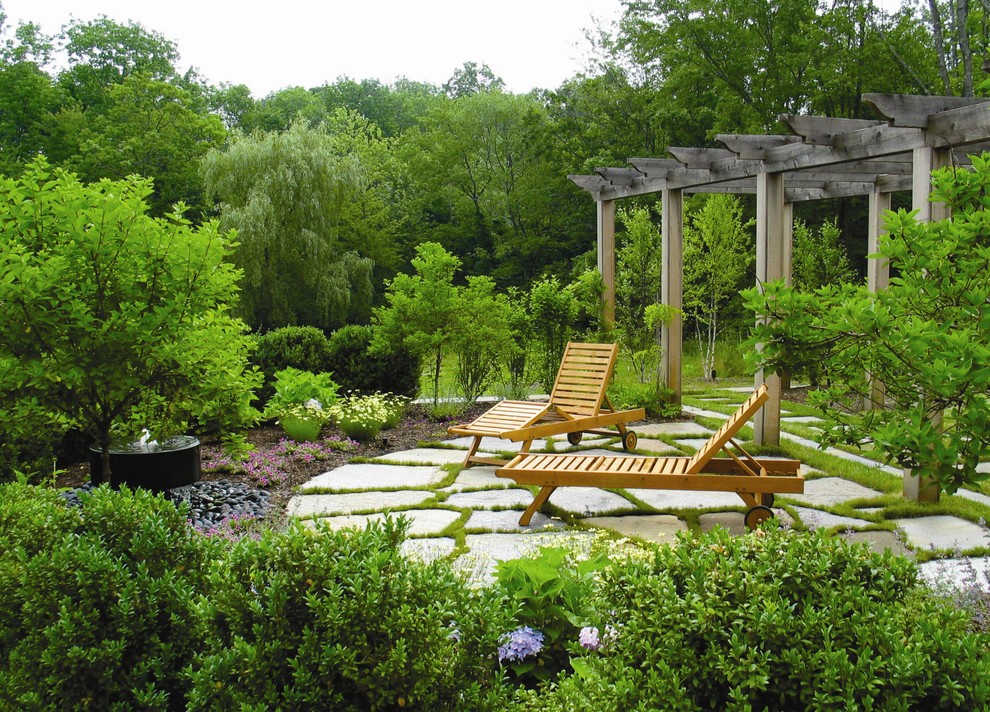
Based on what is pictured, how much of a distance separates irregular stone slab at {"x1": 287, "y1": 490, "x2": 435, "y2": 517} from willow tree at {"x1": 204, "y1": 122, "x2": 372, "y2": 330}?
14.2m

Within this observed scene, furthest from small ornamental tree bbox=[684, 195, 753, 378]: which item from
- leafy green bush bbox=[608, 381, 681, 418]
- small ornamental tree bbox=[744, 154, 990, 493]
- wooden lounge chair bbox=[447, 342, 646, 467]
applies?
small ornamental tree bbox=[744, 154, 990, 493]

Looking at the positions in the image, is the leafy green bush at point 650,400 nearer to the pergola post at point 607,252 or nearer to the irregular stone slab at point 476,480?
the pergola post at point 607,252

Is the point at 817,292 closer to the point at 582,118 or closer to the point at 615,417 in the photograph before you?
the point at 615,417

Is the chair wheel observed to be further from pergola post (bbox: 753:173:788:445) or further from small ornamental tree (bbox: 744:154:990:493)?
pergola post (bbox: 753:173:788:445)

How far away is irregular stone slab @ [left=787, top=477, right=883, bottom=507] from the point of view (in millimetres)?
5141

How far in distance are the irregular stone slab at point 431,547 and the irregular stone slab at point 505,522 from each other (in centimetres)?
33

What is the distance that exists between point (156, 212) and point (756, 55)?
57.9ft

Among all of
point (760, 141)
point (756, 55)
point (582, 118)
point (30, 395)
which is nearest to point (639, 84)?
point (582, 118)

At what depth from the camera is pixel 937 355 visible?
214 centimetres

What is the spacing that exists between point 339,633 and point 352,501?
3.41 m

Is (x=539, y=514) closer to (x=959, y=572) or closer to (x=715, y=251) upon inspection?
(x=959, y=572)

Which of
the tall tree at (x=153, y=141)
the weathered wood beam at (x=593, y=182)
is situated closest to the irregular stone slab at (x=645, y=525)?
the weathered wood beam at (x=593, y=182)

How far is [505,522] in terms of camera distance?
474cm

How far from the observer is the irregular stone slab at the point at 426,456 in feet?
21.5
